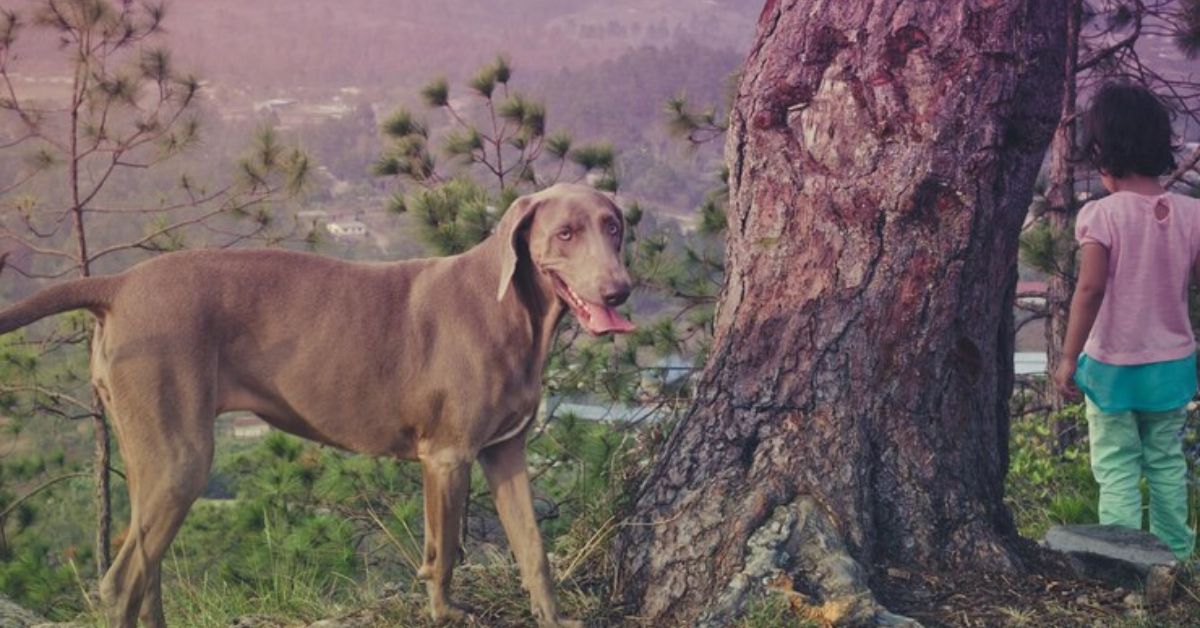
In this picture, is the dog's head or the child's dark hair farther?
the child's dark hair

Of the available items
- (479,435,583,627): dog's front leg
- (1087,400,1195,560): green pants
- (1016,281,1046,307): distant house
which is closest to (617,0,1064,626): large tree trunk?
(479,435,583,627): dog's front leg

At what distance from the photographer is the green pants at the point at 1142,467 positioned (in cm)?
434

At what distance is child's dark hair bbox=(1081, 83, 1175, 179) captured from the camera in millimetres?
4188

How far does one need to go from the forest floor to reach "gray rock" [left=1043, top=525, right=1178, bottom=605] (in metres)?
0.04

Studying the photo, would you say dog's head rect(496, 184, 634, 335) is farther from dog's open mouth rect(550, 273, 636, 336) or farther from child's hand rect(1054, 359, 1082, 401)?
child's hand rect(1054, 359, 1082, 401)

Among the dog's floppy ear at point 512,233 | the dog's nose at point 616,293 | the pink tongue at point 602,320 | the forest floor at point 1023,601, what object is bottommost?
the forest floor at point 1023,601

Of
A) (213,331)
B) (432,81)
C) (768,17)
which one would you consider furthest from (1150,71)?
(213,331)

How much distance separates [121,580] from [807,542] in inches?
75.2

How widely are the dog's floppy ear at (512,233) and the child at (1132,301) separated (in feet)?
6.42

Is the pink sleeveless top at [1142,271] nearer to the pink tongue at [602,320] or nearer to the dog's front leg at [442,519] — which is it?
the pink tongue at [602,320]

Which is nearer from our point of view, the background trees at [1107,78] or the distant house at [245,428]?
the background trees at [1107,78]

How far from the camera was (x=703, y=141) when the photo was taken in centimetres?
839

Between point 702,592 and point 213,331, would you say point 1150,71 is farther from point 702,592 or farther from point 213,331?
point 213,331

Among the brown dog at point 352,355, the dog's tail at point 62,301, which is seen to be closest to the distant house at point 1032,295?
the brown dog at point 352,355
